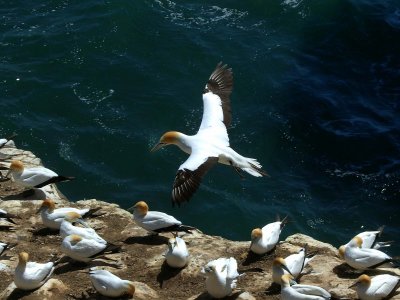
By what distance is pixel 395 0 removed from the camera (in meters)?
29.6

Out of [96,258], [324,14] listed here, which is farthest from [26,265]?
[324,14]

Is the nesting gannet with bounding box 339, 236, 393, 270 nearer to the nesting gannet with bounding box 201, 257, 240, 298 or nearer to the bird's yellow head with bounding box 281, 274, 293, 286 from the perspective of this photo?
the bird's yellow head with bounding box 281, 274, 293, 286

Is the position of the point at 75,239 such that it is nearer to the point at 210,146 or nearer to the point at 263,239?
the point at 263,239

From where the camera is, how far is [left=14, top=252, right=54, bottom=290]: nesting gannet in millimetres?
12141

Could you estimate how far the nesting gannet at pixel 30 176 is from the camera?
625 inches

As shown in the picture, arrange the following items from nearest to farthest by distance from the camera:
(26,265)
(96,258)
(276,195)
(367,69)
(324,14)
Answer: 1. (26,265)
2. (96,258)
3. (276,195)
4. (367,69)
5. (324,14)

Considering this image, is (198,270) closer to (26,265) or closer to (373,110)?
(26,265)

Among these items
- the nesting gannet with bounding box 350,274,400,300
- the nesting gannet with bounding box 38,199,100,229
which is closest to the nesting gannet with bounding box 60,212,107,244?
the nesting gannet with bounding box 38,199,100,229

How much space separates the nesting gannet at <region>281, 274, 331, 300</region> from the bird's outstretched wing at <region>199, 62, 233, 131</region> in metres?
5.67

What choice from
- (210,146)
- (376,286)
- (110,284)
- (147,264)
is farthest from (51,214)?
(376,286)

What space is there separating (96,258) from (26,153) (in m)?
5.89

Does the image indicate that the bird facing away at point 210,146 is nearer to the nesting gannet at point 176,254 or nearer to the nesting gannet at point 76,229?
the nesting gannet at point 176,254

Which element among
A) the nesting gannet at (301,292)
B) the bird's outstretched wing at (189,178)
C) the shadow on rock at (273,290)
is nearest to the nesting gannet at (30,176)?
the bird's outstretched wing at (189,178)

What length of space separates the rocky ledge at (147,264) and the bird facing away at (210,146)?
0.95 m
